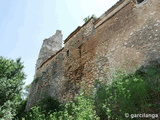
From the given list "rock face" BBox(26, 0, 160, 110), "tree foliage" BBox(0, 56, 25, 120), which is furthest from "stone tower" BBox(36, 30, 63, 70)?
"rock face" BBox(26, 0, 160, 110)

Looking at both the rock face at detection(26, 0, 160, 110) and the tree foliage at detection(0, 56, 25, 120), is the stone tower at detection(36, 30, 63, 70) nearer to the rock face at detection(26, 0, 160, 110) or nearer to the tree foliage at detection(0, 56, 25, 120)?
the tree foliage at detection(0, 56, 25, 120)

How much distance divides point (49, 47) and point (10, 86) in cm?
688

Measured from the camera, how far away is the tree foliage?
6609 millimetres

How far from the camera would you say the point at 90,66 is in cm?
610

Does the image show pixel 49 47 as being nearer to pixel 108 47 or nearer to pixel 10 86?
pixel 10 86

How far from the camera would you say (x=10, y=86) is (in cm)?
770

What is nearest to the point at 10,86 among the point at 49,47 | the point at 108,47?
the point at 108,47

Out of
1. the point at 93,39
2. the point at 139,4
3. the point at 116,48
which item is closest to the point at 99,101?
the point at 116,48

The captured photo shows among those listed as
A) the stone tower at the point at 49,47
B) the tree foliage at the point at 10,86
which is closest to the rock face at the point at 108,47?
the tree foliage at the point at 10,86

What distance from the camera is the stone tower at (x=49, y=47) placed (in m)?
13.0

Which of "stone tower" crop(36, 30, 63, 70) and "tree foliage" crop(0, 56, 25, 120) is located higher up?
"stone tower" crop(36, 30, 63, 70)

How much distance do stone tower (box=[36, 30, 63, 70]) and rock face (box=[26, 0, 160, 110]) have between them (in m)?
4.63

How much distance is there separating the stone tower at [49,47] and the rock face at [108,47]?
15.2ft

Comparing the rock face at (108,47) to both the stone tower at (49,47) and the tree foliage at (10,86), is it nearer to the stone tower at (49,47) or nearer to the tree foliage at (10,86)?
the tree foliage at (10,86)
